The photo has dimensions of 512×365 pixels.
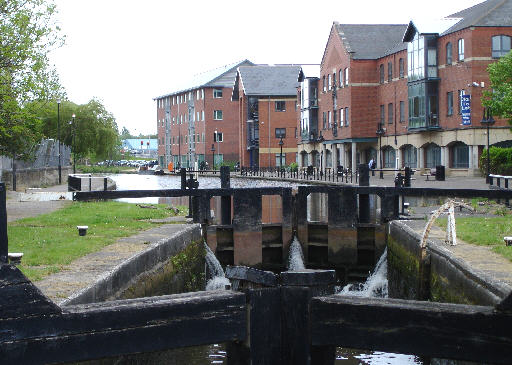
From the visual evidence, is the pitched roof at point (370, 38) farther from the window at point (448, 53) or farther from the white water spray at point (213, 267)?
the white water spray at point (213, 267)

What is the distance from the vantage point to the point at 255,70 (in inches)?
3563

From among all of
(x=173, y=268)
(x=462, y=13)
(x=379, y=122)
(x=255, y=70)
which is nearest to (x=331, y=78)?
(x=379, y=122)

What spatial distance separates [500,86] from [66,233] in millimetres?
32327

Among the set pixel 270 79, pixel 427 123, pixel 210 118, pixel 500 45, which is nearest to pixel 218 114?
pixel 210 118

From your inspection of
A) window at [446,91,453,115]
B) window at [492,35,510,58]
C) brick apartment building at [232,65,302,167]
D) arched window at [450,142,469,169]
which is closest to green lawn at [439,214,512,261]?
arched window at [450,142,469,169]

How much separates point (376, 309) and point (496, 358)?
0.89m

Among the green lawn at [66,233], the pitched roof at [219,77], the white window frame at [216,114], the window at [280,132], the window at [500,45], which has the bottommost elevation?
the green lawn at [66,233]

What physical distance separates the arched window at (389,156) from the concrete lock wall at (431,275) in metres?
43.5

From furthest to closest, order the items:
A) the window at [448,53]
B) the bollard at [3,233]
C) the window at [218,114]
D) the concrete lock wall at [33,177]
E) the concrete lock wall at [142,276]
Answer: the window at [218,114], the window at [448,53], the concrete lock wall at [33,177], the concrete lock wall at [142,276], the bollard at [3,233]

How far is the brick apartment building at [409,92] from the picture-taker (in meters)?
46.6

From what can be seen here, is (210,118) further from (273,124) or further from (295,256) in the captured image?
(295,256)

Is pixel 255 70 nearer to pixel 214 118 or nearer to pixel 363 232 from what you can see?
pixel 214 118

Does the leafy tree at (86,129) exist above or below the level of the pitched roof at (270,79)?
below

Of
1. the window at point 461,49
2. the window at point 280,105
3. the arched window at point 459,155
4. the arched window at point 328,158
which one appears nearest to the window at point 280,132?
the window at point 280,105
